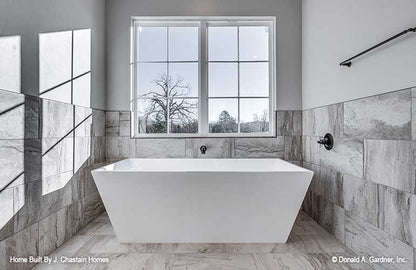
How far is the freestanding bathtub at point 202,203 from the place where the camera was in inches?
74.0

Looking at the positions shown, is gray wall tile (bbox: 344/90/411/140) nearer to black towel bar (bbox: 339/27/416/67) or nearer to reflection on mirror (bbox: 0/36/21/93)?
black towel bar (bbox: 339/27/416/67)

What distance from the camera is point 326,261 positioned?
5.90 feet

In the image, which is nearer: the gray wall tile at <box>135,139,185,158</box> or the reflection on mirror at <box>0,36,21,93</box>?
the reflection on mirror at <box>0,36,21,93</box>

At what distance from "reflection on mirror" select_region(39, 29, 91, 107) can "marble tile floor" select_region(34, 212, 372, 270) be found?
1249mm

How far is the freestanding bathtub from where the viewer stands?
6.16ft

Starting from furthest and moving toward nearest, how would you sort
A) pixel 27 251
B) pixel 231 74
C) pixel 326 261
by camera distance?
pixel 231 74, pixel 326 261, pixel 27 251

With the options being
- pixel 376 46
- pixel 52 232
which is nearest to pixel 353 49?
pixel 376 46

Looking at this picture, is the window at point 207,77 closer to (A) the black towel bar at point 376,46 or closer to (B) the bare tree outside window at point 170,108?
(B) the bare tree outside window at point 170,108

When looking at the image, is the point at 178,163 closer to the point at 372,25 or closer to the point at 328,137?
the point at 328,137

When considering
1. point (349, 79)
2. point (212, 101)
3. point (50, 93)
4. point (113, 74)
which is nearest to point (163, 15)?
point (113, 74)

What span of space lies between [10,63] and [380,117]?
2.43 m

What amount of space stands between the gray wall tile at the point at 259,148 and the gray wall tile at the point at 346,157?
24.4 inches

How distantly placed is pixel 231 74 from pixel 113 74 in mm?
1446

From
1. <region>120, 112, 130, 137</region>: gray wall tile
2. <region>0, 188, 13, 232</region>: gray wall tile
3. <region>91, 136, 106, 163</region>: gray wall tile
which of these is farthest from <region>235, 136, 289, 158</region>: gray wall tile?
<region>0, 188, 13, 232</region>: gray wall tile
